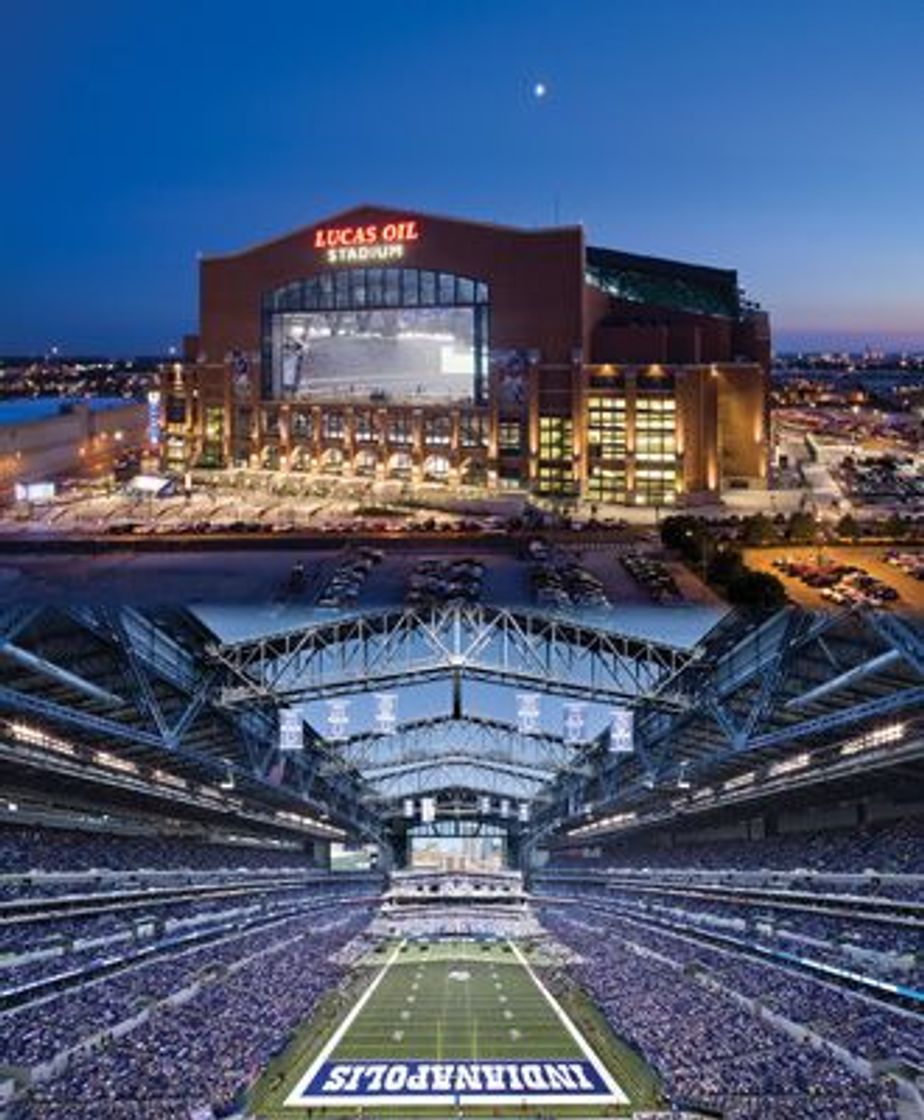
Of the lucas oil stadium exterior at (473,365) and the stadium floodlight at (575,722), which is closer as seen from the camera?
the stadium floodlight at (575,722)

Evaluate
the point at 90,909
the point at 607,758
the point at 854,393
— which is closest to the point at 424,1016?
the point at 90,909

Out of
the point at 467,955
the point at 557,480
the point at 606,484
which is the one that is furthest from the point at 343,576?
the point at 557,480

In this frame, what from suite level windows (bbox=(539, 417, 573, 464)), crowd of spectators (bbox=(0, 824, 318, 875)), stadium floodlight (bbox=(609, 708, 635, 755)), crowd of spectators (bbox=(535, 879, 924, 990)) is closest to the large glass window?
suite level windows (bbox=(539, 417, 573, 464))

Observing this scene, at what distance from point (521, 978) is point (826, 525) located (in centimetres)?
1604

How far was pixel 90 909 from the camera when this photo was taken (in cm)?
2981

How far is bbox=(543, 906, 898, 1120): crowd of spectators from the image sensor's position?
1806 cm

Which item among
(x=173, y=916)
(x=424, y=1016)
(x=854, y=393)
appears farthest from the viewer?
(x=854, y=393)

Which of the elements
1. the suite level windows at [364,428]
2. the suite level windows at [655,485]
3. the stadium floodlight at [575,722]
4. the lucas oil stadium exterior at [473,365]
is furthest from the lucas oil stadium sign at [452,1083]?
the suite level windows at [364,428]

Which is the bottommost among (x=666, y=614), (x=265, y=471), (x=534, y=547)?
(x=666, y=614)

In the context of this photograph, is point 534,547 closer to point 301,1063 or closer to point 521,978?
point 301,1063

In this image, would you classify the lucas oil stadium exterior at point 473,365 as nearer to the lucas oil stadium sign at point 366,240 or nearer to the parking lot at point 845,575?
the lucas oil stadium sign at point 366,240

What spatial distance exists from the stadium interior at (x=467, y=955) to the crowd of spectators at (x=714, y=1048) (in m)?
0.09

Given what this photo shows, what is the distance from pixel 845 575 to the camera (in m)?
23.8

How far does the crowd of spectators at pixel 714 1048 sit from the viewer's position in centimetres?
1806
